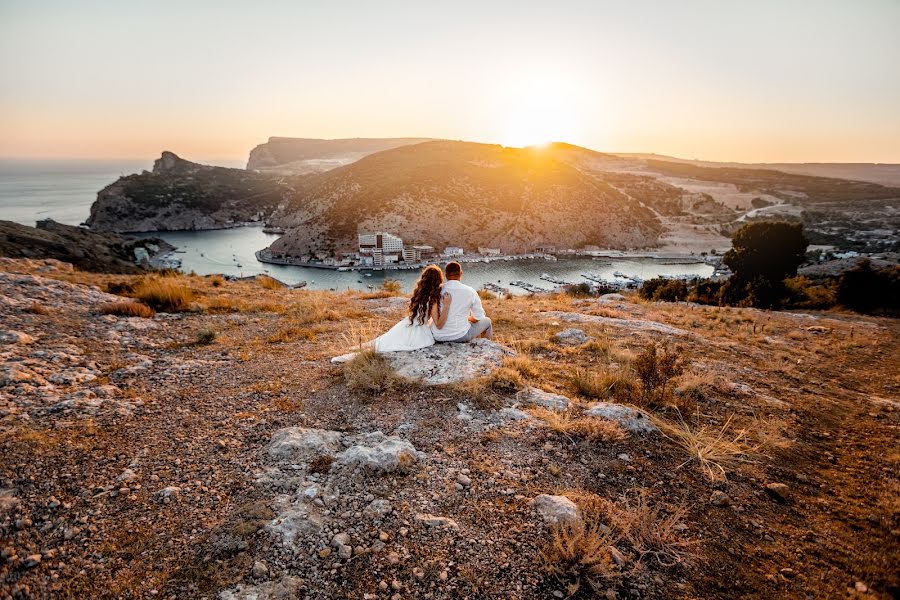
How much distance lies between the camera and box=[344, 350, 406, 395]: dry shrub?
535 centimetres

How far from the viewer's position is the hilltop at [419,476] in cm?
269

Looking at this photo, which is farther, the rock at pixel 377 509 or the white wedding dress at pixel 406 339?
the white wedding dress at pixel 406 339

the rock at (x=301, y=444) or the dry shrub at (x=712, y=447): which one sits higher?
the rock at (x=301, y=444)

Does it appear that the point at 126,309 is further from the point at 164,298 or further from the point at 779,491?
the point at 779,491

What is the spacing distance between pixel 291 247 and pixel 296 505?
9499 cm

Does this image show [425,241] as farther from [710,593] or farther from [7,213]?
[7,213]

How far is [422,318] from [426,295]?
407 millimetres

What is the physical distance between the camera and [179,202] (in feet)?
417

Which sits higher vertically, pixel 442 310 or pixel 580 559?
pixel 442 310

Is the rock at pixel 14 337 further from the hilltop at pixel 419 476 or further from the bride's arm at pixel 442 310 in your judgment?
the bride's arm at pixel 442 310

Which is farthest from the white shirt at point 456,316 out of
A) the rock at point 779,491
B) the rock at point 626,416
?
the rock at point 779,491

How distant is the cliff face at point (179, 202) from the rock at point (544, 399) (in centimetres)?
14063

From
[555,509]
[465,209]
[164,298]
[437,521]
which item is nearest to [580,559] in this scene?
[555,509]

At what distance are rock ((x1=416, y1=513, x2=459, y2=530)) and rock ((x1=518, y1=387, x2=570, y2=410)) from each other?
2.28 m
